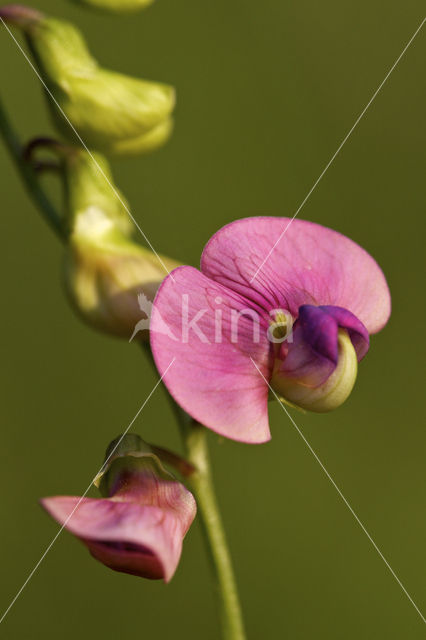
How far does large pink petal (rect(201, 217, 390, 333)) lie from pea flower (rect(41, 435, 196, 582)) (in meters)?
0.19

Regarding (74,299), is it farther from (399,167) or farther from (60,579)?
(399,167)

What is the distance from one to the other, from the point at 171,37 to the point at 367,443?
1.16m

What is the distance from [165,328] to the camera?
805 mm

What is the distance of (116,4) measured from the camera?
3.28 ft

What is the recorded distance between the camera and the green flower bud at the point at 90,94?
36.7 inches

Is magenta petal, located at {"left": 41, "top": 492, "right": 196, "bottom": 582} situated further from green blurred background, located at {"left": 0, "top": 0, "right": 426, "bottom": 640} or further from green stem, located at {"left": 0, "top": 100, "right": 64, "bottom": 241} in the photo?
green blurred background, located at {"left": 0, "top": 0, "right": 426, "bottom": 640}

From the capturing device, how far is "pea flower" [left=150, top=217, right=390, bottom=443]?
0.81 m

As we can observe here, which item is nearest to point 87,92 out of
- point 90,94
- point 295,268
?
point 90,94

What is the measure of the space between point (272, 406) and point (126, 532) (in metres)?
1.10

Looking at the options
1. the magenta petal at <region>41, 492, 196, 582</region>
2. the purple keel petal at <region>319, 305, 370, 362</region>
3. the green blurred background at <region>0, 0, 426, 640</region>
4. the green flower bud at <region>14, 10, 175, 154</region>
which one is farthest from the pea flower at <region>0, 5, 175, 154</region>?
the green blurred background at <region>0, 0, 426, 640</region>

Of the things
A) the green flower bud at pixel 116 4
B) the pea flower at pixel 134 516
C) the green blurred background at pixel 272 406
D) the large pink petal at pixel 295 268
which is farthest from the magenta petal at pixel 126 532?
the green blurred background at pixel 272 406

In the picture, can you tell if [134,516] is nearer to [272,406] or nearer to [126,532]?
[126,532]

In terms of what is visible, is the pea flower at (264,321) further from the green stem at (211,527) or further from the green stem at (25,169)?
the green stem at (25,169)

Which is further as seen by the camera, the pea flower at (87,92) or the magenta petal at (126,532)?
the pea flower at (87,92)
